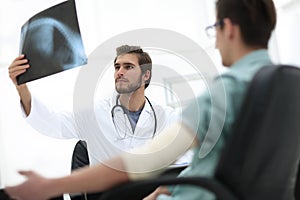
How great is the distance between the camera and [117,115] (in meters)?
1.35

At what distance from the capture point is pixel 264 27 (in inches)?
31.6

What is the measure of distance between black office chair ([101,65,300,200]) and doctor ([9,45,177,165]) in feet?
1.80

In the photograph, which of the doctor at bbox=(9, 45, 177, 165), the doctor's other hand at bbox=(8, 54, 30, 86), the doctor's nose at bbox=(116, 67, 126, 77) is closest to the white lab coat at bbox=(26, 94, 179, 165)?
the doctor at bbox=(9, 45, 177, 165)

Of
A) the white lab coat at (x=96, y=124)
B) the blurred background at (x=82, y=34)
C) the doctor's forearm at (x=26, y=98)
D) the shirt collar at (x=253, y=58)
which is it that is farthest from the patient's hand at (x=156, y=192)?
the blurred background at (x=82, y=34)

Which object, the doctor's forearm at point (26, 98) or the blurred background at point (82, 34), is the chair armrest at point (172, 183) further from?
the blurred background at point (82, 34)

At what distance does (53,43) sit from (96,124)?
1.36ft

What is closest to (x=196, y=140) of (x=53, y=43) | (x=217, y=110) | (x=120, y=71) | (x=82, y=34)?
(x=217, y=110)

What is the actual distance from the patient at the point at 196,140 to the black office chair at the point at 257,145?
Answer: 1.1 inches

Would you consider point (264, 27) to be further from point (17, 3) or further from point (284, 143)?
point (17, 3)

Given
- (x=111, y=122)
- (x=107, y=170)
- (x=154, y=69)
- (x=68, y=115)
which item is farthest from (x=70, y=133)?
(x=107, y=170)

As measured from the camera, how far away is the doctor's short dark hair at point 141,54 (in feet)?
4.47

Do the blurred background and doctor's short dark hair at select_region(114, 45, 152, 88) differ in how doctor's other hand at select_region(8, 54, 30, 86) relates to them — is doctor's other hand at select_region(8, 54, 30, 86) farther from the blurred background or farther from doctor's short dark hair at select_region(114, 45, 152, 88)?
the blurred background

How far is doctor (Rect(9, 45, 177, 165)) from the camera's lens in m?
1.28

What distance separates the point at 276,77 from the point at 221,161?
198 millimetres
